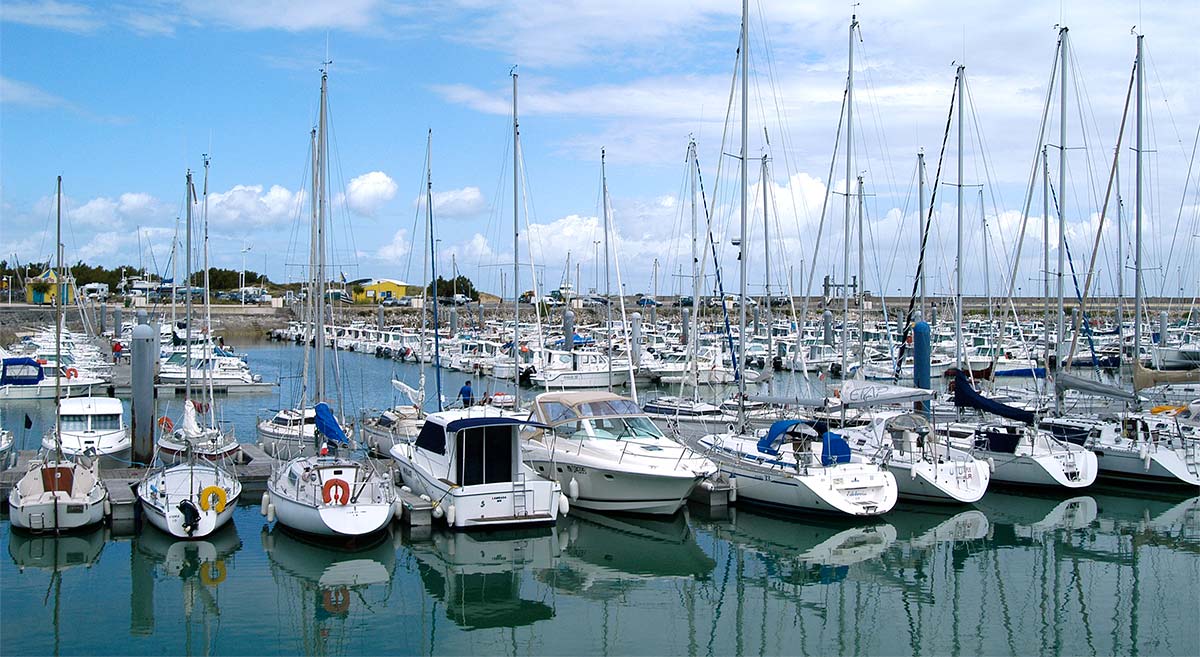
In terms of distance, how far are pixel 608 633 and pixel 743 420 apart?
12.1 m

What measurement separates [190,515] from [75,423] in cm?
1216

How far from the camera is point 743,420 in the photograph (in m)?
27.5

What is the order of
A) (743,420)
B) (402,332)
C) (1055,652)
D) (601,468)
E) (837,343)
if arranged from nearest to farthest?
(1055,652) → (601,468) → (743,420) → (837,343) → (402,332)

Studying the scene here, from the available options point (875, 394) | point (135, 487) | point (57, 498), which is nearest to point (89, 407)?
point (135, 487)

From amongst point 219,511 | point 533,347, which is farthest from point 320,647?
point 533,347

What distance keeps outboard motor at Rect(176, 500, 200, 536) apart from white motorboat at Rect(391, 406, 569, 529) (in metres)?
4.65

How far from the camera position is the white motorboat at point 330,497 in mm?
19594

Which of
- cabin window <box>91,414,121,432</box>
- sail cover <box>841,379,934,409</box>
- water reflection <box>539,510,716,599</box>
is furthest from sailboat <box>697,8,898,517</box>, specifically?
cabin window <box>91,414,121,432</box>

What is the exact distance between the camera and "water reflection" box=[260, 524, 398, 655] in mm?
16047

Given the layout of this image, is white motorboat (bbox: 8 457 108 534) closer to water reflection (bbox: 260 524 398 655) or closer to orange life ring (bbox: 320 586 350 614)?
water reflection (bbox: 260 524 398 655)

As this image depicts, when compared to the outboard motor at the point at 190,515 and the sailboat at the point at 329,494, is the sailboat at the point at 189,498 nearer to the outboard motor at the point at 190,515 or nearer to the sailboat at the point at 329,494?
the outboard motor at the point at 190,515

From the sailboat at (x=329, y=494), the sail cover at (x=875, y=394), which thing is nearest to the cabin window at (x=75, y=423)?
the sailboat at (x=329, y=494)

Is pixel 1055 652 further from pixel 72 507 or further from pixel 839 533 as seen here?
pixel 72 507

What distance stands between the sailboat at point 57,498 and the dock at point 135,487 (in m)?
0.39
